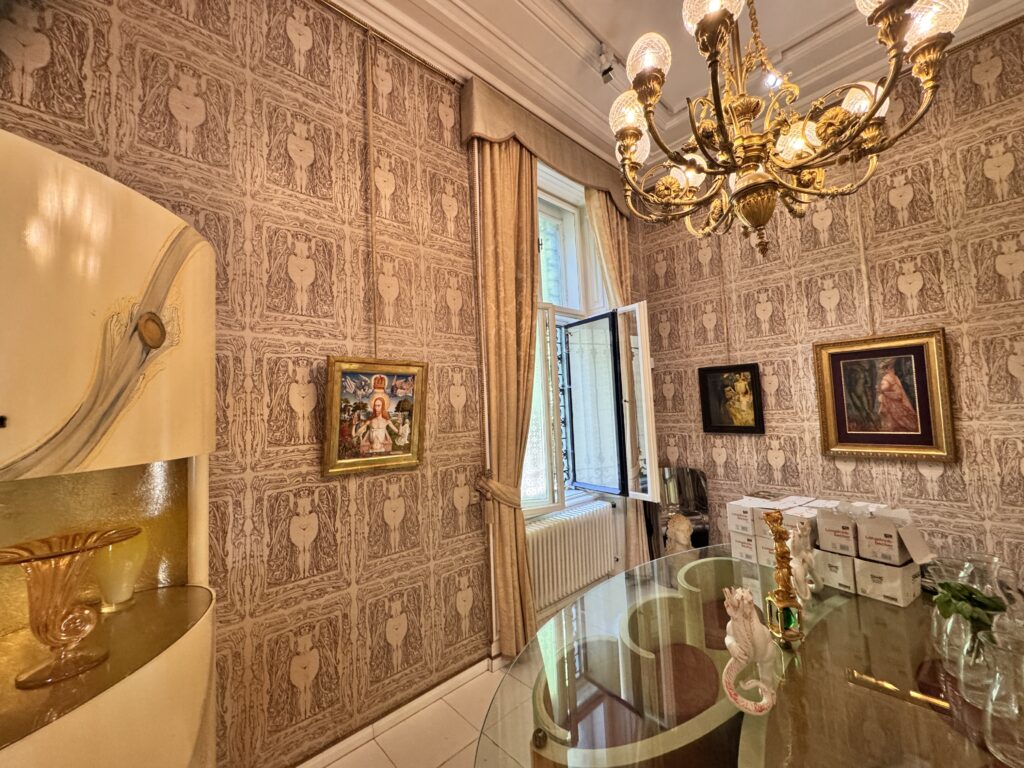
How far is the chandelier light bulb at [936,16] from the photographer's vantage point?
1.29m

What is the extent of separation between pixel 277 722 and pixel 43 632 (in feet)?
4.07

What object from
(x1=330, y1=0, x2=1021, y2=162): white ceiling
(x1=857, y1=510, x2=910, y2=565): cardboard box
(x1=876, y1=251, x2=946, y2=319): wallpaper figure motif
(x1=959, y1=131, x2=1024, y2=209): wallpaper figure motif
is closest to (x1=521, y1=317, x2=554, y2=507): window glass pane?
(x1=330, y1=0, x2=1021, y2=162): white ceiling

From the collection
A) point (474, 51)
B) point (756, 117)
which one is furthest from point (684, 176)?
point (474, 51)

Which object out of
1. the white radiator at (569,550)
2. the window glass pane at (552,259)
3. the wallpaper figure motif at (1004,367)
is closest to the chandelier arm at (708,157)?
A: the window glass pane at (552,259)

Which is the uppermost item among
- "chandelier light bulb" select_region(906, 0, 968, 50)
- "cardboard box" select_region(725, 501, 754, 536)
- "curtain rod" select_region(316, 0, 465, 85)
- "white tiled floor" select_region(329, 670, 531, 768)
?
"curtain rod" select_region(316, 0, 465, 85)

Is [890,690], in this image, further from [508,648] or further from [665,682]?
[508,648]

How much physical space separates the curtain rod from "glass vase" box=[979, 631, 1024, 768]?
336cm

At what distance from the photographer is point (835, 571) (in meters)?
1.70

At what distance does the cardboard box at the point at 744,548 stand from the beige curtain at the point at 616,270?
1.44 metres

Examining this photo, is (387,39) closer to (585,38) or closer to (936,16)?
(585,38)

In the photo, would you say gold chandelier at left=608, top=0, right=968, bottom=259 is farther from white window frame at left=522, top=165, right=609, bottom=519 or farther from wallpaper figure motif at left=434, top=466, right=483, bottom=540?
wallpaper figure motif at left=434, top=466, right=483, bottom=540

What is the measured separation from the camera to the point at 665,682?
4.27 feet

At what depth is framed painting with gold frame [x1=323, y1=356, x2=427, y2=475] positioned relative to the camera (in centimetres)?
197

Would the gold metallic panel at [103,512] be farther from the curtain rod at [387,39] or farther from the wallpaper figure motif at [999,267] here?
the wallpaper figure motif at [999,267]
